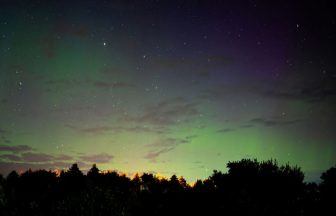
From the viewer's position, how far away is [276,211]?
28688 mm

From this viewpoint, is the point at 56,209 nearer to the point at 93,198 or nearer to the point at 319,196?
the point at 93,198

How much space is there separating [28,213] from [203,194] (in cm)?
2963

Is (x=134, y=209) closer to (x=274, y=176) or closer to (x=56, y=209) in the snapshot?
(x=274, y=176)

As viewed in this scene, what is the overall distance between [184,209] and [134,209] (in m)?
7.62

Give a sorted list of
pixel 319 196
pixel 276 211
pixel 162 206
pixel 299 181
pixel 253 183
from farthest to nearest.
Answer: pixel 162 206 < pixel 253 183 < pixel 299 181 < pixel 319 196 < pixel 276 211

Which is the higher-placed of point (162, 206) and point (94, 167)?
point (94, 167)

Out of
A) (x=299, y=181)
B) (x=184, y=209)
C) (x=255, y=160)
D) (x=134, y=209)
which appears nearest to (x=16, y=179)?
(x=134, y=209)

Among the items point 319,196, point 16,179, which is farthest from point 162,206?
point 16,179

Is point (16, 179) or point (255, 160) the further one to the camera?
point (16, 179)

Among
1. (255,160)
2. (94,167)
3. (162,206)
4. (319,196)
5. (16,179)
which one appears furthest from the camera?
(94,167)

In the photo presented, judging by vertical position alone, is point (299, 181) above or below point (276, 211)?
above

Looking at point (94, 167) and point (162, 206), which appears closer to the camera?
point (162, 206)

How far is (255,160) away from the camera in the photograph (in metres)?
45.9

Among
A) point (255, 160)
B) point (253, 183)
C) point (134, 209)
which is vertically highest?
point (255, 160)
